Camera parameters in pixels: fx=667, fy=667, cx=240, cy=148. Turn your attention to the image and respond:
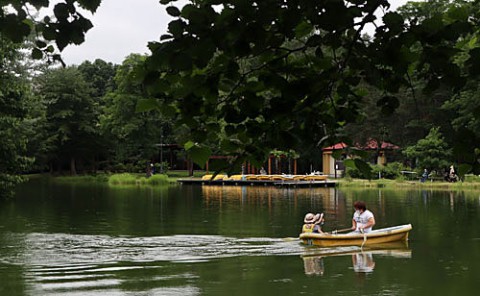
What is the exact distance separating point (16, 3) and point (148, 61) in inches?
24.4

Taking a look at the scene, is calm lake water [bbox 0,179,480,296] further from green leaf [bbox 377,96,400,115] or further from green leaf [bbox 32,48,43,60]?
green leaf [bbox 32,48,43,60]

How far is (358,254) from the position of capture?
16.1 metres

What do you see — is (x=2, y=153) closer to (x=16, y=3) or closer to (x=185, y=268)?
(x=185, y=268)

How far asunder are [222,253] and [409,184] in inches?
1122

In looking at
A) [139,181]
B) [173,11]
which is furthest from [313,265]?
[139,181]

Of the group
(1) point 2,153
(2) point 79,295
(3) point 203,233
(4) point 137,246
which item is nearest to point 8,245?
(4) point 137,246

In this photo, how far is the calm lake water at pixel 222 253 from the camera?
40.1ft

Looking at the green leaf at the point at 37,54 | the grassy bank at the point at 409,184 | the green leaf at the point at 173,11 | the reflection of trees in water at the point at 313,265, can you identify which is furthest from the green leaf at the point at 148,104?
the grassy bank at the point at 409,184

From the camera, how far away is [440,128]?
160 ft

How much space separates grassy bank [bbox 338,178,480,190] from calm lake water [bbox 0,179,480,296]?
32.8ft

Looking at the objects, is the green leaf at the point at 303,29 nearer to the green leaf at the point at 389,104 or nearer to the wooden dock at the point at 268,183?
the green leaf at the point at 389,104

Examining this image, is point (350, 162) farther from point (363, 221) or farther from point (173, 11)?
point (363, 221)

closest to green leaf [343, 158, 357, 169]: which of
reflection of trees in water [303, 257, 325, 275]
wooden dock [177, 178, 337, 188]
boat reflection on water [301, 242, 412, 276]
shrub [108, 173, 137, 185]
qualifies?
reflection of trees in water [303, 257, 325, 275]

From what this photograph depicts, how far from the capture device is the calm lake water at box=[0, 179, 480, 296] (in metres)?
12.2
